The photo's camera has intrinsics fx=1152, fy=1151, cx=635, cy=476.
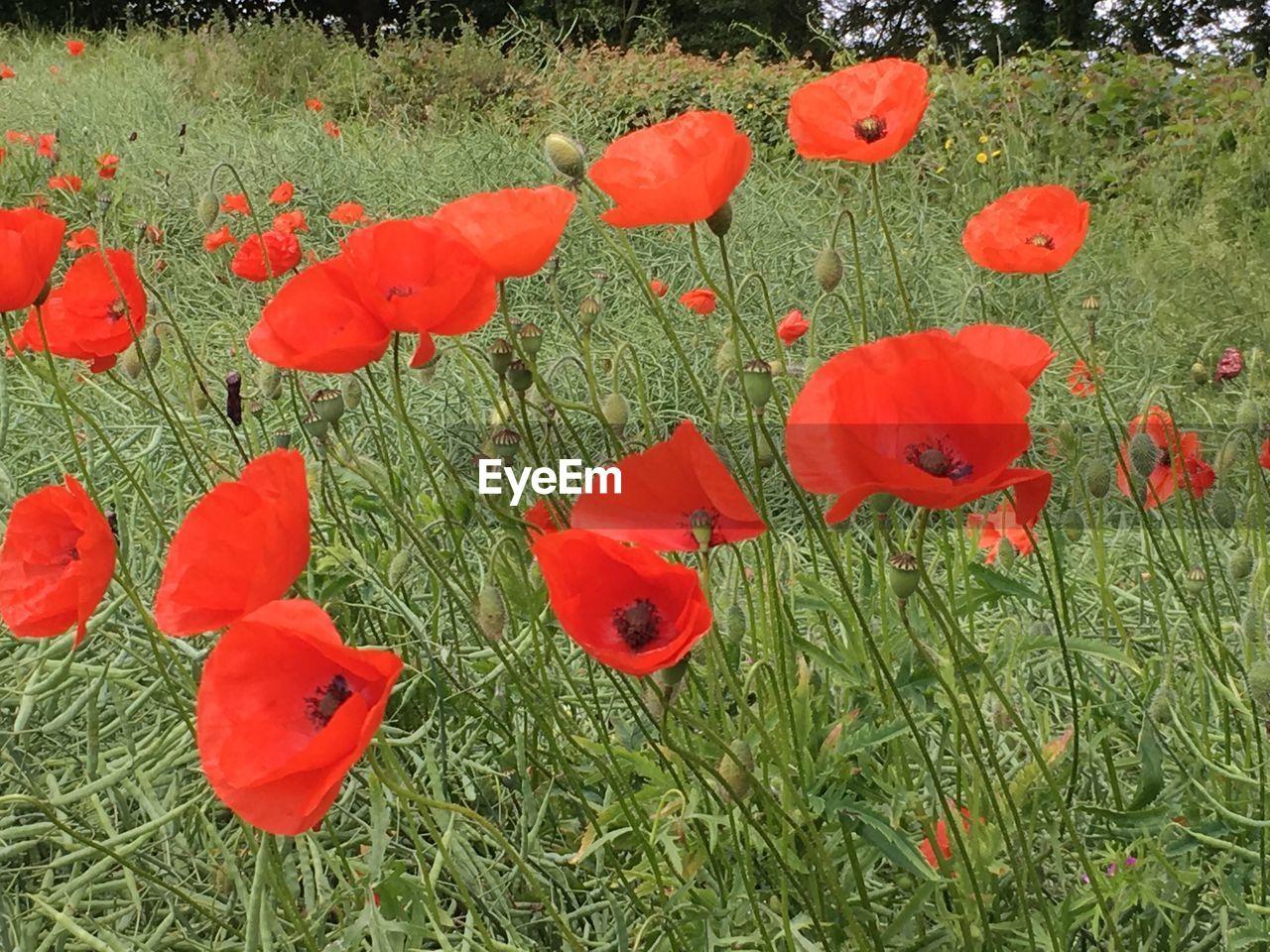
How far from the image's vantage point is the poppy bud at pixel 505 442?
1070mm

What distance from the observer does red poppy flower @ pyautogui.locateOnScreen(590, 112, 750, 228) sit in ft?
3.16

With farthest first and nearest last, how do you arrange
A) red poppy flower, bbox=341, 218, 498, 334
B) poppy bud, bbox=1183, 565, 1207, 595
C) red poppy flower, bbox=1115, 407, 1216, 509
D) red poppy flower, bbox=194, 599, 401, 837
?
red poppy flower, bbox=1115, 407, 1216, 509 → poppy bud, bbox=1183, 565, 1207, 595 → red poppy flower, bbox=341, 218, 498, 334 → red poppy flower, bbox=194, 599, 401, 837

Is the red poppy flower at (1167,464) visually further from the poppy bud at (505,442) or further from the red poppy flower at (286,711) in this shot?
the red poppy flower at (286,711)

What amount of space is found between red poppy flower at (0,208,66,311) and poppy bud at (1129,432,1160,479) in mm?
1101

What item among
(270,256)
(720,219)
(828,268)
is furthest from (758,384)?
(270,256)

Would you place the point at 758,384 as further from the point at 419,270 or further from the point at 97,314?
the point at 97,314

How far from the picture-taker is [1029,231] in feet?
4.57

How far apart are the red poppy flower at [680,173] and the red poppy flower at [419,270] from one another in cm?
15

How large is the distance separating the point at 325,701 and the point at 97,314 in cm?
86

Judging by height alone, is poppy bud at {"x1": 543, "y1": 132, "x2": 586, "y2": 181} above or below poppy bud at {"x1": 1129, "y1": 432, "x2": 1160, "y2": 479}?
above

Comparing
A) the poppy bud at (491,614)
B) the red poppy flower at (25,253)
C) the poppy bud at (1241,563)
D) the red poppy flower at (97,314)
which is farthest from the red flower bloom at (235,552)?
the poppy bud at (1241,563)

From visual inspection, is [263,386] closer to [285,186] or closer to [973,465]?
[973,465]

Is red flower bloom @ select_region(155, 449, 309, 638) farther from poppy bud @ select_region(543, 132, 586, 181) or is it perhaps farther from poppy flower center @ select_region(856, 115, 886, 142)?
poppy flower center @ select_region(856, 115, 886, 142)

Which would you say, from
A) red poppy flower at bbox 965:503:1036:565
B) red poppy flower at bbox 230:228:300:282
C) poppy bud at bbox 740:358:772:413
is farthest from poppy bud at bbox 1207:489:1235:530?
red poppy flower at bbox 230:228:300:282
